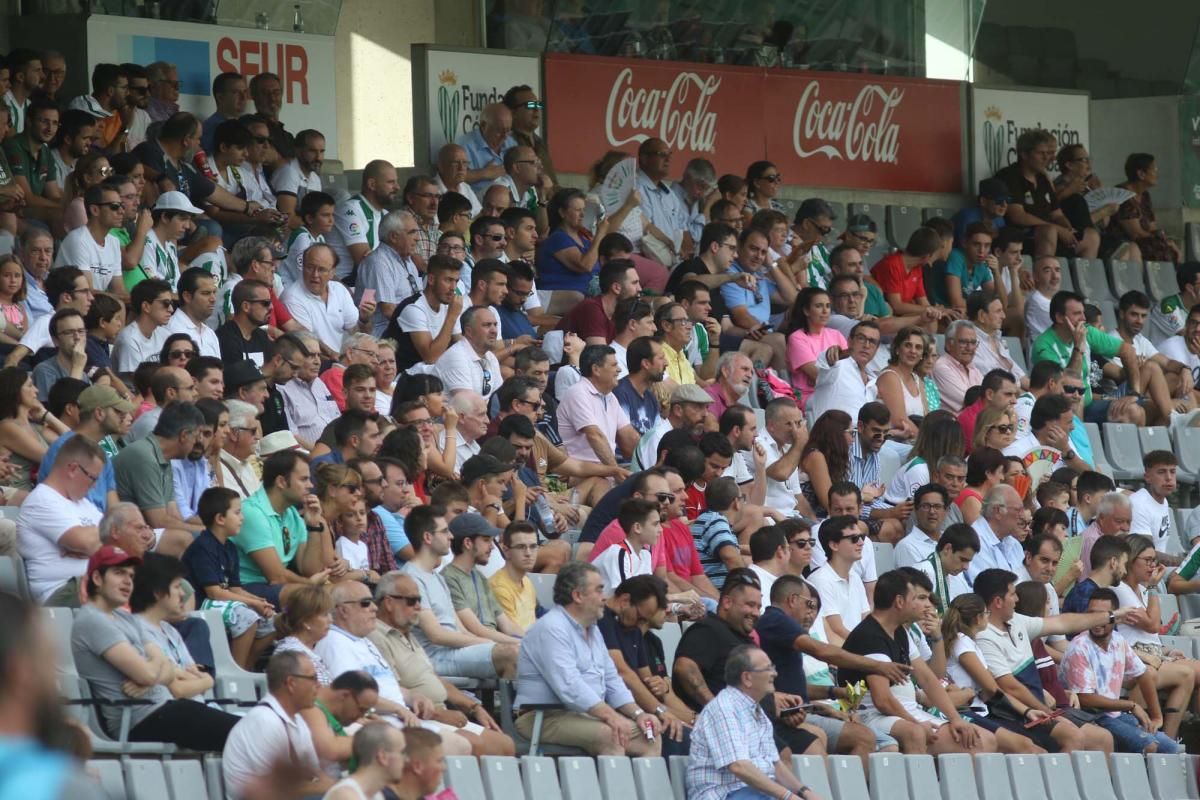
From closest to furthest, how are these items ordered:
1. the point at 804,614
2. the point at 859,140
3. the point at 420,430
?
the point at 804,614 < the point at 420,430 < the point at 859,140

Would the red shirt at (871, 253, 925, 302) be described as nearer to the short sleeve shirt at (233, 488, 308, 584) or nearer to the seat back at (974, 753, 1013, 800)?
the seat back at (974, 753, 1013, 800)

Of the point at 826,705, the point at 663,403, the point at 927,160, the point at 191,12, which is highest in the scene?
the point at 191,12

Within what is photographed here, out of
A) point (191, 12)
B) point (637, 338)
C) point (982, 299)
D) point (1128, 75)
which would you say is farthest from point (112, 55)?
point (1128, 75)

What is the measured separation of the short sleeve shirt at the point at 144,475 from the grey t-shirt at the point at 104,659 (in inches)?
49.1

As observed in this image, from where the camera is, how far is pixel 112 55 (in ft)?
41.0

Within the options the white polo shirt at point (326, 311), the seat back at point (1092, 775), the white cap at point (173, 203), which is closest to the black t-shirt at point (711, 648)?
the seat back at point (1092, 775)

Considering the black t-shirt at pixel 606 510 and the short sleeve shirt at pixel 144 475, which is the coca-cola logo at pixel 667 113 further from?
the short sleeve shirt at pixel 144 475

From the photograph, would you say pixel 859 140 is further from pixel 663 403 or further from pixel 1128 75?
pixel 663 403

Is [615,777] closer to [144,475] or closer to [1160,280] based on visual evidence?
[144,475]

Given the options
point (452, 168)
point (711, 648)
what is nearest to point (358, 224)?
point (452, 168)

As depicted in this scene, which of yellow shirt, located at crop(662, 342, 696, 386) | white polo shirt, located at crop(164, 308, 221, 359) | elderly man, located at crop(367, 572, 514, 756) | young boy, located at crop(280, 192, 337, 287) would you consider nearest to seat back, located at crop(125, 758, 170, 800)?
elderly man, located at crop(367, 572, 514, 756)

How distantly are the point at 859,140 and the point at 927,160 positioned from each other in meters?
0.67

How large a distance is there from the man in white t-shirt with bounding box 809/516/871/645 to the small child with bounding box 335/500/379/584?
7.31 feet

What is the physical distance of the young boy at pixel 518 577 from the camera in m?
7.69
